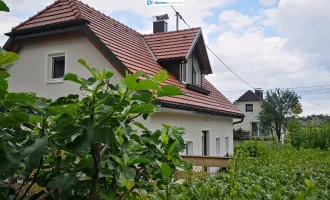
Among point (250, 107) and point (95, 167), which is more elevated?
point (250, 107)

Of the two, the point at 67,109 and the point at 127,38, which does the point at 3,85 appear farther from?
the point at 127,38

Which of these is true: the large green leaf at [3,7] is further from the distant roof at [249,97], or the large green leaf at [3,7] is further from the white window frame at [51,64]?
the distant roof at [249,97]

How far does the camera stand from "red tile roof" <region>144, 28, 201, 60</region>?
423 inches

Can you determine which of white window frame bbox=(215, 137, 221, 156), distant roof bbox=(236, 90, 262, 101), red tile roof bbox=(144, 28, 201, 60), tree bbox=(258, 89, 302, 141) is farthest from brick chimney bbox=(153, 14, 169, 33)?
distant roof bbox=(236, 90, 262, 101)

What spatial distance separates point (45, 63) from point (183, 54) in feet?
15.5

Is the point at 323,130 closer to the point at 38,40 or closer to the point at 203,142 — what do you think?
the point at 203,142

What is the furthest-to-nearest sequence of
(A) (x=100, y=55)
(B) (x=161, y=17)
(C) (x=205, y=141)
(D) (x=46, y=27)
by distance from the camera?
1. (B) (x=161, y=17)
2. (C) (x=205, y=141)
3. (D) (x=46, y=27)
4. (A) (x=100, y=55)

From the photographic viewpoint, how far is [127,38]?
10922mm

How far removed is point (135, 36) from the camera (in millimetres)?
12117

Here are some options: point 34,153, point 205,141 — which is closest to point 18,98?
point 34,153

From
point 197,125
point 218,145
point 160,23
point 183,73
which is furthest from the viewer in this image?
point 160,23

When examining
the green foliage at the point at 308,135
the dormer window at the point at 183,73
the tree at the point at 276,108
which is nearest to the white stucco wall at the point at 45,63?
the dormer window at the point at 183,73

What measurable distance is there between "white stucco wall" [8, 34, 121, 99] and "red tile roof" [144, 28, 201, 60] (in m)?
3.15

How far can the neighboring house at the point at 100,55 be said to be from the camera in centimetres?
841
